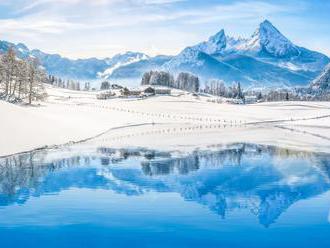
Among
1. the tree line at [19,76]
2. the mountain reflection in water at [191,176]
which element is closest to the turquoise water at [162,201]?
the mountain reflection in water at [191,176]

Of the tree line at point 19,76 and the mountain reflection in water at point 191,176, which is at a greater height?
the tree line at point 19,76

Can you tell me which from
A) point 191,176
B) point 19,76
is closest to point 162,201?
point 191,176

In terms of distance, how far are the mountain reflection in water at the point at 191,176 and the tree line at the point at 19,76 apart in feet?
202

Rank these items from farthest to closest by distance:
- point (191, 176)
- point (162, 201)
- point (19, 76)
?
point (19, 76) → point (191, 176) → point (162, 201)

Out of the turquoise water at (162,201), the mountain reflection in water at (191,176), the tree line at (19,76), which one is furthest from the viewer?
the tree line at (19,76)

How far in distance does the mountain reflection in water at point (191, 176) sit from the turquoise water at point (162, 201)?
83mm

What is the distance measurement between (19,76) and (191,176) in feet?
263

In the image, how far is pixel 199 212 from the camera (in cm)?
3541

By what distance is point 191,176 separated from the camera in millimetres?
49688

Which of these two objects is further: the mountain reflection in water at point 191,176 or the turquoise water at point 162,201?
the mountain reflection in water at point 191,176

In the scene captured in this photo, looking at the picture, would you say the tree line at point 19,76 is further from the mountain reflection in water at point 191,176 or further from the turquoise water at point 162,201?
the turquoise water at point 162,201

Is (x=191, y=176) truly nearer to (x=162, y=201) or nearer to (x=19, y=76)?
(x=162, y=201)

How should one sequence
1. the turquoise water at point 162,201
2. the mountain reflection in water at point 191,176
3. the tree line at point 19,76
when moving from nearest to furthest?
the turquoise water at point 162,201 → the mountain reflection in water at point 191,176 → the tree line at point 19,76

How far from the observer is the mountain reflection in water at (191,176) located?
1563 inches
